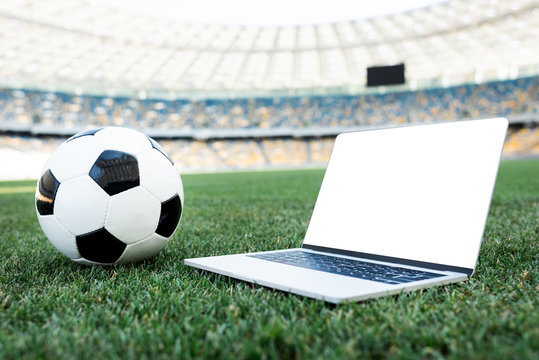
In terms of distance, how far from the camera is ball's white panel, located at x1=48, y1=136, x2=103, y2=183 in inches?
74.4

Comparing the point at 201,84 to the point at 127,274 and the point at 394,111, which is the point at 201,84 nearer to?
the point at 394,111

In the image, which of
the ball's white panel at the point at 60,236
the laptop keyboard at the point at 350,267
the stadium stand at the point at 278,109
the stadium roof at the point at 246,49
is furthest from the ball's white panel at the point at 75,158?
the stadium stand at the point at 278,109

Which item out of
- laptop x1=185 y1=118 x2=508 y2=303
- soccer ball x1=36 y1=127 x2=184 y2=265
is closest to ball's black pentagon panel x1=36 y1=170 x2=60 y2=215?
soccer ball x1=36 y1=127 x2=184 y2=265

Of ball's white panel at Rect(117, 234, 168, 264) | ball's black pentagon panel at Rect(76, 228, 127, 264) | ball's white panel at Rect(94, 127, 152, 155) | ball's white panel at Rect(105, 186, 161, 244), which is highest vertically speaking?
ball's white panel at Rect(94, 127, 152, 155)

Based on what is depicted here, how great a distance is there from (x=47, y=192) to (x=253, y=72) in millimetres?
30464

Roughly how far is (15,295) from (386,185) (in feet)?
5.08

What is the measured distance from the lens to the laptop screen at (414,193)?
1588 mm

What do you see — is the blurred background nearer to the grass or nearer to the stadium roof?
the stadium roof

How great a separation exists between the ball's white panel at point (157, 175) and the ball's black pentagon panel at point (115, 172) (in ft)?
0.12

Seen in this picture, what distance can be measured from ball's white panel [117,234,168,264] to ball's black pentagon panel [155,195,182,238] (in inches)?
1.3

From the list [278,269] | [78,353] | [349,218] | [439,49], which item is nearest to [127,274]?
[278,269]

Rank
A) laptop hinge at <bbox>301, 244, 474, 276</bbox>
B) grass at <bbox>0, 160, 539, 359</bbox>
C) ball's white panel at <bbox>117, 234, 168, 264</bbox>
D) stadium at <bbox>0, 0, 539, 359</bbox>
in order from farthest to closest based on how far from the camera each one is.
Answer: ball's white panel at <bbox>117, 234, 168, 264</bbox>
laptop hinge at <bbox>301, 244, 474, 276</bbox>
stadium at <bbox>0, 0, 539, 359</bbox>
grass at <bbox>0, 160, 539, 359</bbox>

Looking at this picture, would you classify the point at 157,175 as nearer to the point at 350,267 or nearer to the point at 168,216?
the point at 168,216

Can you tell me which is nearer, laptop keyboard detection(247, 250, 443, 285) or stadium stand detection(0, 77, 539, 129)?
laptop keyboard detection(247, 250, 443, 285)
